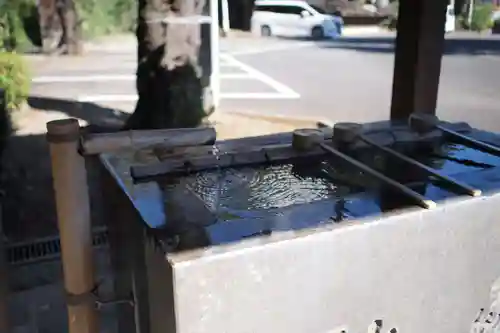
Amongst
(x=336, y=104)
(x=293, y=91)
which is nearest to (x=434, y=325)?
(x=336, y=104)

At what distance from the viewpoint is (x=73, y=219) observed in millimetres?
1248

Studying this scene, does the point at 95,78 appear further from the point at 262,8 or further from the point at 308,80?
the point at 262,8

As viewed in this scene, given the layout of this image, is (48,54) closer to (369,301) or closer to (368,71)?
(368,71)

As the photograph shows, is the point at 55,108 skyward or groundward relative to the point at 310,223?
groundward

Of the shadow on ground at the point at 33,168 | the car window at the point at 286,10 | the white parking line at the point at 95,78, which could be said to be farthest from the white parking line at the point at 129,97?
the car window at the point at 286,10

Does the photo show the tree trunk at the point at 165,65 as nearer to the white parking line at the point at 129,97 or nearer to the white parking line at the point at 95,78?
the white parking line at the point at 129,97

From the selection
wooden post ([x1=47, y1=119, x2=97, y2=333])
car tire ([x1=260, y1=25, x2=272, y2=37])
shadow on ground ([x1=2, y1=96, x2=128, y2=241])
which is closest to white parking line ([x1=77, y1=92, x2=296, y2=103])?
shadow on ground ([x1=2, y1=96, x2=128, y2=241])

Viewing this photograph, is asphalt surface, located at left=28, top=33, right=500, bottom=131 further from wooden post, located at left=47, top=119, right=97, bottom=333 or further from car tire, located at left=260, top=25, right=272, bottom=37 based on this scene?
wooden post, located at left=47, top=119, right=97, bottom=333

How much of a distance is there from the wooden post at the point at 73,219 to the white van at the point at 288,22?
1218cm

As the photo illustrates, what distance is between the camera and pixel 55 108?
6000 mm

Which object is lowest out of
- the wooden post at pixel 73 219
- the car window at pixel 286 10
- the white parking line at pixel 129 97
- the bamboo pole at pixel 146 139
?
the white parking line at pixel 129 97

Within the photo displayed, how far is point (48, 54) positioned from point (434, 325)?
31.5ft

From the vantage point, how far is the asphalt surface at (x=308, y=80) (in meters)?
6.06

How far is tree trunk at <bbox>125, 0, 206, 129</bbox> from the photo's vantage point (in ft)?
13.2
